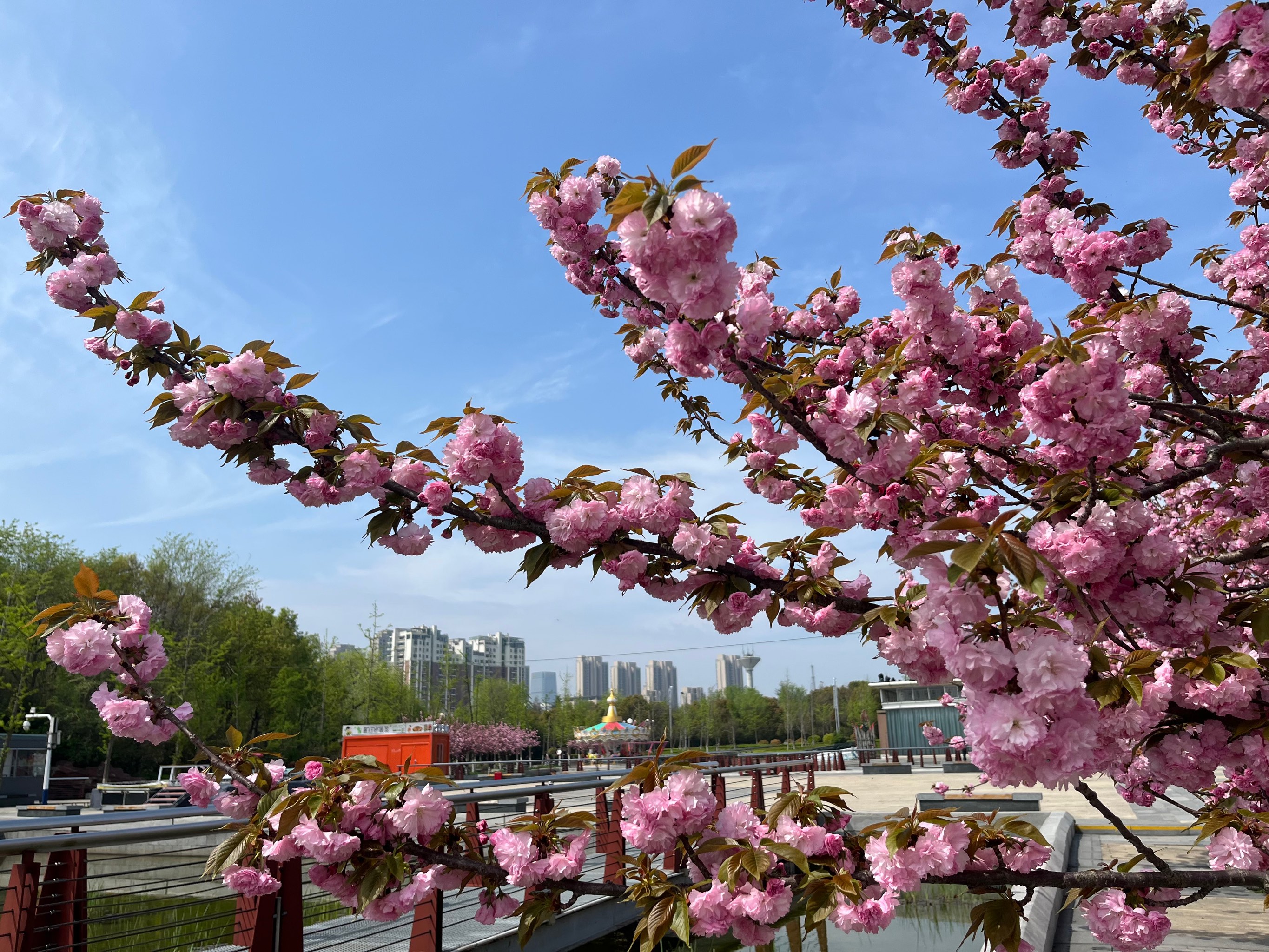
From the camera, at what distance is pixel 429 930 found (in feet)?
12.9

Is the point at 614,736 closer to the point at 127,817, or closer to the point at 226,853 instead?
the point at 127,817

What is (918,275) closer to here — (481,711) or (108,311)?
(108,311)

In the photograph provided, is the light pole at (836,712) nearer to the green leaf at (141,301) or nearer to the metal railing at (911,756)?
the metal railing at (911,756)

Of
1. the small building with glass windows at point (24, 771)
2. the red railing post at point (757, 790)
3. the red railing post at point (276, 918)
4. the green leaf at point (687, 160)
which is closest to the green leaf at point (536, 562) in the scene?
the green leaf at point (687, 160)

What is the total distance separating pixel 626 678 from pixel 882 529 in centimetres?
15932

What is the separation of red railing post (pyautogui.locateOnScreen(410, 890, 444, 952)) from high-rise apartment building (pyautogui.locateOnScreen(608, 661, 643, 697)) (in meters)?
151

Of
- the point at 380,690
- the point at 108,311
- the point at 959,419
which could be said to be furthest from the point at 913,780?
the point at 380,690

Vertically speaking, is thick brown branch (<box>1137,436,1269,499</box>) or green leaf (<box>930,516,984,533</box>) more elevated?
thick brown branch (<box>1137,436,1269,499</box>)

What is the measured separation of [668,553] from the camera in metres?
2.27

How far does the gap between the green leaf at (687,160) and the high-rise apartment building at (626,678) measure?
154 meters

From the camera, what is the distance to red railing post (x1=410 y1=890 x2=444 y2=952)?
389cm

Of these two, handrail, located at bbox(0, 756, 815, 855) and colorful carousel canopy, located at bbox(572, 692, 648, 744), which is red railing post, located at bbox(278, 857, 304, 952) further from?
colorful carousel canopy, located at bbox(572, 692, 648, 744)

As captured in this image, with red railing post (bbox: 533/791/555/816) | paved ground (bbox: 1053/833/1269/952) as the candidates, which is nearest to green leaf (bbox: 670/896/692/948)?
red railing post (bbox: 533/791/555/816)

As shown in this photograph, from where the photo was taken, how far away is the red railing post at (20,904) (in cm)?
259
